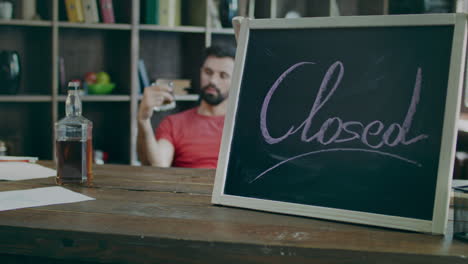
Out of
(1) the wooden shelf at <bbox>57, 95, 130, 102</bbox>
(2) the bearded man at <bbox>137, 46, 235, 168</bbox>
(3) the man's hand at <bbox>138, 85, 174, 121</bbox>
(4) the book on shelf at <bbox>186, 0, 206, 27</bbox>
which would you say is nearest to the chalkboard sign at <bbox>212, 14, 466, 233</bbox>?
(3) the man's hand at <bbox>138, 85, 174, 121</bbox>

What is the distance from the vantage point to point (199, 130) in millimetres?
2908

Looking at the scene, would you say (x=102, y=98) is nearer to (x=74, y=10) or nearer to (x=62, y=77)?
(x=62, y=77)

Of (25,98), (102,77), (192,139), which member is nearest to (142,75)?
(102,77)

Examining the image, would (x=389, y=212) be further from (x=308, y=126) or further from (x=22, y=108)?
(x=22, y=108)

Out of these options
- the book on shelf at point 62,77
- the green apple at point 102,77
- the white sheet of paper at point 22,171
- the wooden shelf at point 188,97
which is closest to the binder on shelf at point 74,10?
the book on shelf at point 62,77

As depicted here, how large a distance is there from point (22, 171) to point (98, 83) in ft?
→ 7.38

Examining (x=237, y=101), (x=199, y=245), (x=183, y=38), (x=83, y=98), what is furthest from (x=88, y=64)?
(x=199, y=245)

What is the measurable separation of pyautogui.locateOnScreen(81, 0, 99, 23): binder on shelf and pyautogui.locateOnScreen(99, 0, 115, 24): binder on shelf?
2.1 inches

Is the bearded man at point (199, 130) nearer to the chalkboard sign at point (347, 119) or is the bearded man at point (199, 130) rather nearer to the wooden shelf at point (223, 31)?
the wooden shelf at point (223, 31)

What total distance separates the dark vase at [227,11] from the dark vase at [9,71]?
4.22 feet

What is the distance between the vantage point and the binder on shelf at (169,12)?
368 cm

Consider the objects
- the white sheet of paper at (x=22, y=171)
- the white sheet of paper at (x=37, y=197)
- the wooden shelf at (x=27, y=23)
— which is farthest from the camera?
the wooden shelf at (x=27, y=23)

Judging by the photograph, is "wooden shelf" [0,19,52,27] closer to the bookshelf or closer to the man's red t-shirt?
the bookshelf

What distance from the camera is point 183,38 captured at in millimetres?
4082
